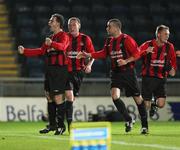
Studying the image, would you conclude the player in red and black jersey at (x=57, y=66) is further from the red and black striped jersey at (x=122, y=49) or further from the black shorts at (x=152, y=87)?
the black shorts at (x=152, y=87)

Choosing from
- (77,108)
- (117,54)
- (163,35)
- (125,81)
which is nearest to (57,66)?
(117,54)

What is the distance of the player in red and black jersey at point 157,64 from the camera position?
11.2m

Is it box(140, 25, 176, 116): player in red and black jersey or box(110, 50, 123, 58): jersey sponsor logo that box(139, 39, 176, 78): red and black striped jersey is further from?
box(110, 50, 123, 58): jersey sponsor logo

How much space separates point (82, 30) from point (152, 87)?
1051cm

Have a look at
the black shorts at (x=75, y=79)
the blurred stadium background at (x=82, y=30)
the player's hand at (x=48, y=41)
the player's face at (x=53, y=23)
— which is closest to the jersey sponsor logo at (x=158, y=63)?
the black shorts at (x=75, y=79)

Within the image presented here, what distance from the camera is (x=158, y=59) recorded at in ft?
37.2

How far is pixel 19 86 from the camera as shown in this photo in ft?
55.0

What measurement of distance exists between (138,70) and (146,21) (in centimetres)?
362

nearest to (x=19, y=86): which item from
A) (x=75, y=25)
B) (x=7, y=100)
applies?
(x=7, y=100)

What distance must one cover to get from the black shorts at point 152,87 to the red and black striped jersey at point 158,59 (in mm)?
100

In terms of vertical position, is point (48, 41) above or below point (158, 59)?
above

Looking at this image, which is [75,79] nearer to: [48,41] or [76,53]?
[76,53]

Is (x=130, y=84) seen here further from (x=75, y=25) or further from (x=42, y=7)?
(x=42, y=7)

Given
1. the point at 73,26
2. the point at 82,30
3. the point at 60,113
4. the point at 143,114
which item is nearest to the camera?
the point at 60,113
